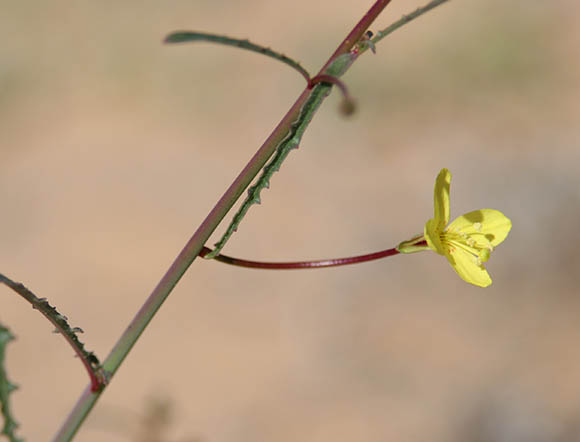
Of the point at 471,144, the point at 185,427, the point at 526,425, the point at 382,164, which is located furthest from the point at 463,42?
the point at 185,427

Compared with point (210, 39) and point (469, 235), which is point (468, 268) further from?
point (210, 39)

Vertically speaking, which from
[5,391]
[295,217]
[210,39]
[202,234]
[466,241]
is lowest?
[5,391]

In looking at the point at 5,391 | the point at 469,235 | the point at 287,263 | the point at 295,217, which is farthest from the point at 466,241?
the point at 295,217

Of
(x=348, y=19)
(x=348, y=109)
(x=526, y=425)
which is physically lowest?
(x=348, y=109)

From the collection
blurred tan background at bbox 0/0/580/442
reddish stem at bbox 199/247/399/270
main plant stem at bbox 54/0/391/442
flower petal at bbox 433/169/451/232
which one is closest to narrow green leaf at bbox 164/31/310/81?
main plant stem at bbox 54/0/391/442

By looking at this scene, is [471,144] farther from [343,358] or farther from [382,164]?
[343,358]

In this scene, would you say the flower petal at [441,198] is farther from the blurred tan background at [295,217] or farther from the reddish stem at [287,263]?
the blurred tan background at [295,217]

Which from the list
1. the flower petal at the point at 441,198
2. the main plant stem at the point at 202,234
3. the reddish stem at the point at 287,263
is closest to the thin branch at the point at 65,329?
the main plant stem at the point at 202,234
